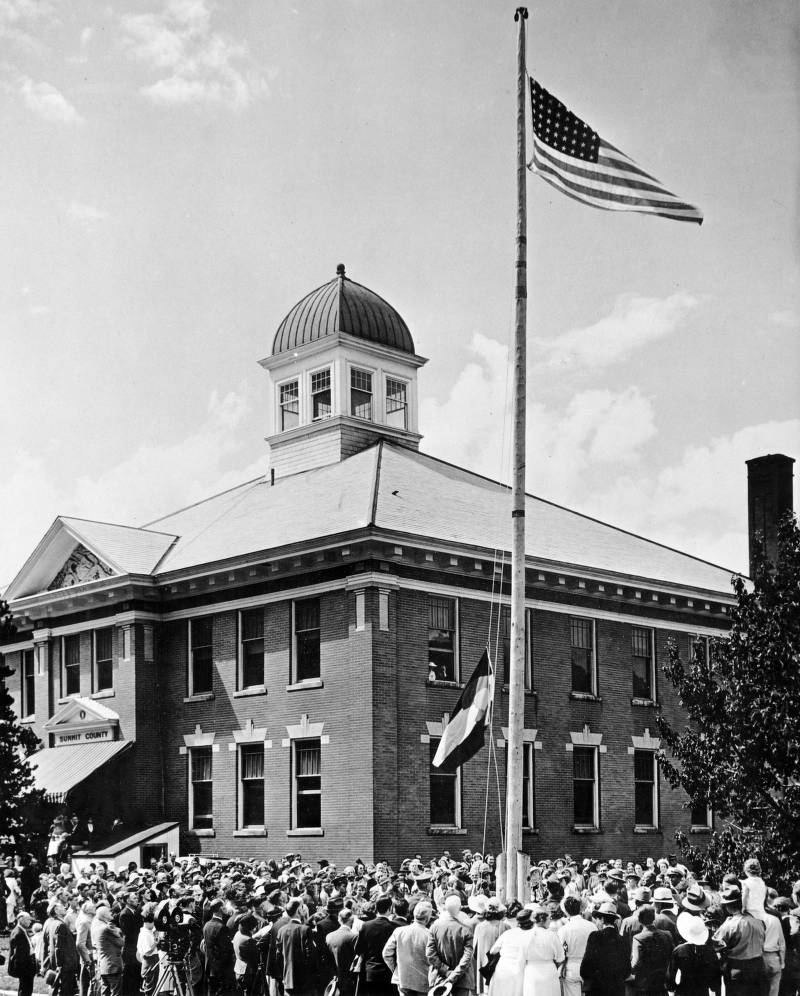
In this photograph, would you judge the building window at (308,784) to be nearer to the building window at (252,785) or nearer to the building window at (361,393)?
the building window at (252,785)

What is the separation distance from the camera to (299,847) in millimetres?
30141

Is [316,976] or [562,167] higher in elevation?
[562,167]

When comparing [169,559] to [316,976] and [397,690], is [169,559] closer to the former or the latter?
[397,690]

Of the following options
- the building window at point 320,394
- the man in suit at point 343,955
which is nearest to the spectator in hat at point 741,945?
the man in suit at point 343,955

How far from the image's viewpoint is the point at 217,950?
16.2 m

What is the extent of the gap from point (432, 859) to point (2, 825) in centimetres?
1023

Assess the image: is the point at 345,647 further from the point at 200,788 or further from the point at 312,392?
the point at 312,392

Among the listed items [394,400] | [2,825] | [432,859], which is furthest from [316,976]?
[394,400]

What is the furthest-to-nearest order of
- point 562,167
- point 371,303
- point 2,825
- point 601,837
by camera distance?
point 371,303 → point 601,837 → point 2,825 → point 562,167

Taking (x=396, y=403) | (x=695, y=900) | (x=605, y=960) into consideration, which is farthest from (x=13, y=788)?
(x=396, y=403)

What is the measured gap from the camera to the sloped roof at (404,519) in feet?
105

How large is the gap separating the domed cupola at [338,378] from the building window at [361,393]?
0.03 m

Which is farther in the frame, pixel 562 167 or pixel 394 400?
pixel 394 400

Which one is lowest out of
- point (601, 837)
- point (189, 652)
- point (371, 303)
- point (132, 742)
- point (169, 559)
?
point (601, 837)
